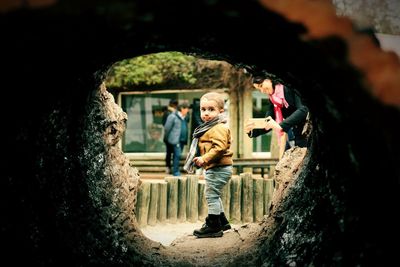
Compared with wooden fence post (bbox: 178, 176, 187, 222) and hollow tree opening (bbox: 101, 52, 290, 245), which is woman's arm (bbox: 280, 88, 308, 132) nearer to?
wooden fence post (bbox: 178, 176, 187, 222)

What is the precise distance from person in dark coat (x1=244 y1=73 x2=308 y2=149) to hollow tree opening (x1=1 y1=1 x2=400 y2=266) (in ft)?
4.80

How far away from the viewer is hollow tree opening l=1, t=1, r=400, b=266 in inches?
36.6

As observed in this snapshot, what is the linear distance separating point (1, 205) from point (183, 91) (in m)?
9.98

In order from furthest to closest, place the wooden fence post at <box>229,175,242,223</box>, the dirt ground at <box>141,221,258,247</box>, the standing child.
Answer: the wooden fence post at <box>229,175,242,223</box>
the dirt ground at <box>141,221,258,247</box>
the standing child

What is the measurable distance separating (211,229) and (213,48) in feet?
8.76

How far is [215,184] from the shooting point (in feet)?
14.1

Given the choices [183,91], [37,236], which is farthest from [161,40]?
[183,91]

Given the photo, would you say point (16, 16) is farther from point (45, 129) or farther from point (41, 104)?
point (45, 129)

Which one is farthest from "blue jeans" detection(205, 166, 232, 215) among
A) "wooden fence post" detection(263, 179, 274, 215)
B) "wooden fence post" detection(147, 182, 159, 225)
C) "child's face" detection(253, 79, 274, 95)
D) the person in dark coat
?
"wooden fence post" detection(147, 182, 159, 225)

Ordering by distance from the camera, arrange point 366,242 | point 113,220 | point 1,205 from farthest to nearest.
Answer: point 113,220
point 1,205
point 366,242

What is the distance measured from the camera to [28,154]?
1.53 m

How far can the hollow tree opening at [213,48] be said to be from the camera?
0.93m

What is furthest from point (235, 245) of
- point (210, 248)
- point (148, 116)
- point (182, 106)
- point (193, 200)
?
point (148, 116)

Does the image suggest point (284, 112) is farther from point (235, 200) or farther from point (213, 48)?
point (235, 200)
